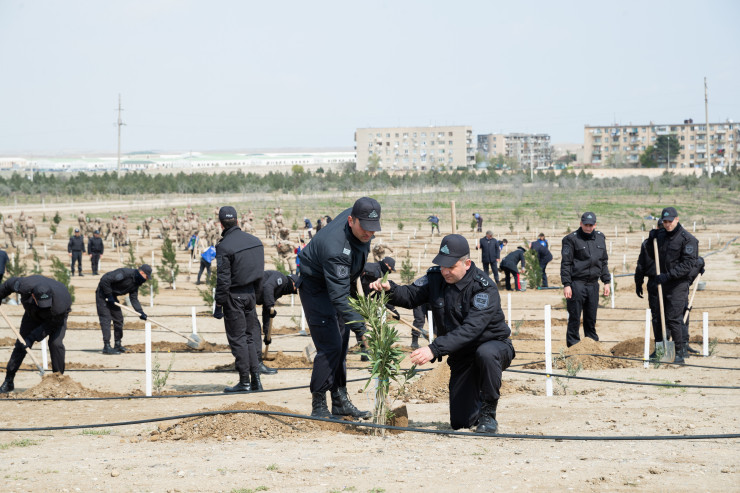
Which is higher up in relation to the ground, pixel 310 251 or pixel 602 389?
pixel 310 251

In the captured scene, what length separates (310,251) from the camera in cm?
677

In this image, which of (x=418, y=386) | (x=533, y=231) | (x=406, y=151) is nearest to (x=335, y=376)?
(x=418, y=386)

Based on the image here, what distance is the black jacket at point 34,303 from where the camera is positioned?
368 inches

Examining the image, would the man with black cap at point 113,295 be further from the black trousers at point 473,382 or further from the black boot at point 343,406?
the black trousers at point 473,382

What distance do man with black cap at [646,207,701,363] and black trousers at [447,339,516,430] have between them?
4.71 meters

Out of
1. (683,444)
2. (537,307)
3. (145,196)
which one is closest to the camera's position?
(683,444)

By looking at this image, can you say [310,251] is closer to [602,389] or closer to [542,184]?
[602,389]

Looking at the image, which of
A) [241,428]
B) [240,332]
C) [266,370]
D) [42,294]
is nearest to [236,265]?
[240,332]

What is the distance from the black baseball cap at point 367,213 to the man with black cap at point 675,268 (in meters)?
5.34

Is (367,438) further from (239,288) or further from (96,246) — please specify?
(96,246)

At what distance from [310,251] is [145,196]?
257 feet

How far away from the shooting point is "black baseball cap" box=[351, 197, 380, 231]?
639cm

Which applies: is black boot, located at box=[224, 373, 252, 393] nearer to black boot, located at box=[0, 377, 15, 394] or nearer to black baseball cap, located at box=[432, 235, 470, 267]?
black boot, located at box=[0, 377, 15, 394]

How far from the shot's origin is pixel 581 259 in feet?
36.8
